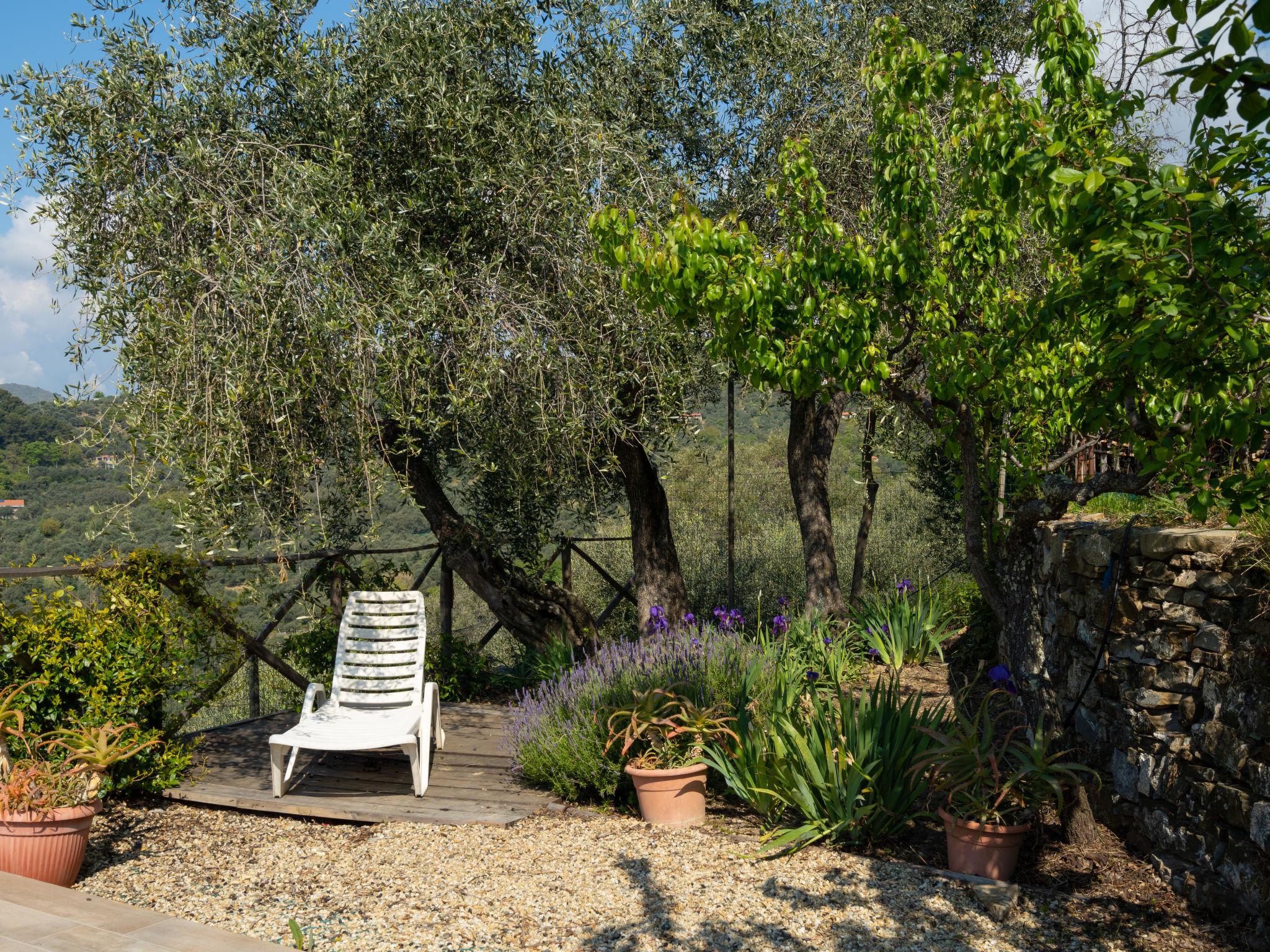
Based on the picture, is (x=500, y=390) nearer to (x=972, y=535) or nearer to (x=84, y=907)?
(x=972, y=535)

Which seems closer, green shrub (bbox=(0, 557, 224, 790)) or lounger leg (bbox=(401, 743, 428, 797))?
green shrub (bbox=(0, 557, 224, 790))

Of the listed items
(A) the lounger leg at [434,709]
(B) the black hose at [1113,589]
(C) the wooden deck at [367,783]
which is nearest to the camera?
(B) the black hose at [1113,589]

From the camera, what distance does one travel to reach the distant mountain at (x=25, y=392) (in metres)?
16.2

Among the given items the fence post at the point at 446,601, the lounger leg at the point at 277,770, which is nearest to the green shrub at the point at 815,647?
the fence post at the point at 446,601

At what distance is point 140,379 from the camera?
4.86 metres

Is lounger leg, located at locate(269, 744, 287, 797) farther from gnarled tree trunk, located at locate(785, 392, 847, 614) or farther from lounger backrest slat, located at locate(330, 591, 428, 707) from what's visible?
gnarled tree trunk, located at locate(785, 392, 847, 614)

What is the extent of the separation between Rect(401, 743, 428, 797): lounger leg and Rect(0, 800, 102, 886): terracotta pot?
1703mm

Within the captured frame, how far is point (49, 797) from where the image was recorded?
3.91m

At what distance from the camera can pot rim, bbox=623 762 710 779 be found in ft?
15.3

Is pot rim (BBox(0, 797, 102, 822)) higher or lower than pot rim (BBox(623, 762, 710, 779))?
higher

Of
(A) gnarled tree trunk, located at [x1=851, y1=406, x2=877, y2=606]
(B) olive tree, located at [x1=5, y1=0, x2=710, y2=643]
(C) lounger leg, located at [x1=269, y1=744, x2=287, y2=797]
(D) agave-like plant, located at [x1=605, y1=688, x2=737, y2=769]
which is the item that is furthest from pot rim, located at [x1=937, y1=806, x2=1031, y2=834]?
(A) gnarled tree trunk, located at [x1=851, y1=406, x2=877, y2=606]

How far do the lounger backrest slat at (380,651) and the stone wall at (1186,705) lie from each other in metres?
3.95

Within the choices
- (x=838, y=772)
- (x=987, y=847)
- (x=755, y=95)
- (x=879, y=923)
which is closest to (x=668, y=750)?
(x=838, y=772)

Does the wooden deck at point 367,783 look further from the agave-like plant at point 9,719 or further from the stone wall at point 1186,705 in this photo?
the stone wall at point 1186,705
